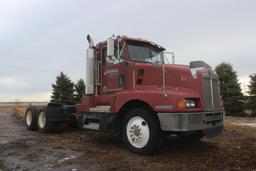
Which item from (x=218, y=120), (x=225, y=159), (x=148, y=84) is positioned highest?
(x=148, y=84)

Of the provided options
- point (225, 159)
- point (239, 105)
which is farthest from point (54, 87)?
point (225, 159)

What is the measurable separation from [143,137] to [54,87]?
2343 centimetres

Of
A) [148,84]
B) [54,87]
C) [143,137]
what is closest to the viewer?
[143,137]

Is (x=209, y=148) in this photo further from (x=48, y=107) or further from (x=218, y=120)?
(x=48, y=107)

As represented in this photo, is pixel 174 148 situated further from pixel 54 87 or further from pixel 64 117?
pixel 54 87

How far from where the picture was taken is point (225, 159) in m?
7.38

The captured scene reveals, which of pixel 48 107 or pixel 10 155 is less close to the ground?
pixel 48 107

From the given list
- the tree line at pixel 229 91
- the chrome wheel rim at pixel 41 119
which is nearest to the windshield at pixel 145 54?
the chrome wheel rim at pixel 41 119

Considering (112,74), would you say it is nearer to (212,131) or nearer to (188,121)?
(188,121)

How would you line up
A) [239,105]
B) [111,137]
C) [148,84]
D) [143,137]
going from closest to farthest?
[143,137] < [148,84] < [111,137] < [239,105]

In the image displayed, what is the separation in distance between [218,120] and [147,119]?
187 cm

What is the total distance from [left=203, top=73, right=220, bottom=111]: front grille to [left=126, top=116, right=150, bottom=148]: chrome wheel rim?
1520mm

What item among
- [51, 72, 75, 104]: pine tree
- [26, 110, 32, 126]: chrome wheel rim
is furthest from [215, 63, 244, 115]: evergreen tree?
[26, 110, 32, 126]: chrome wheel rim

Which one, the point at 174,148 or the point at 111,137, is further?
the point at 111,137
